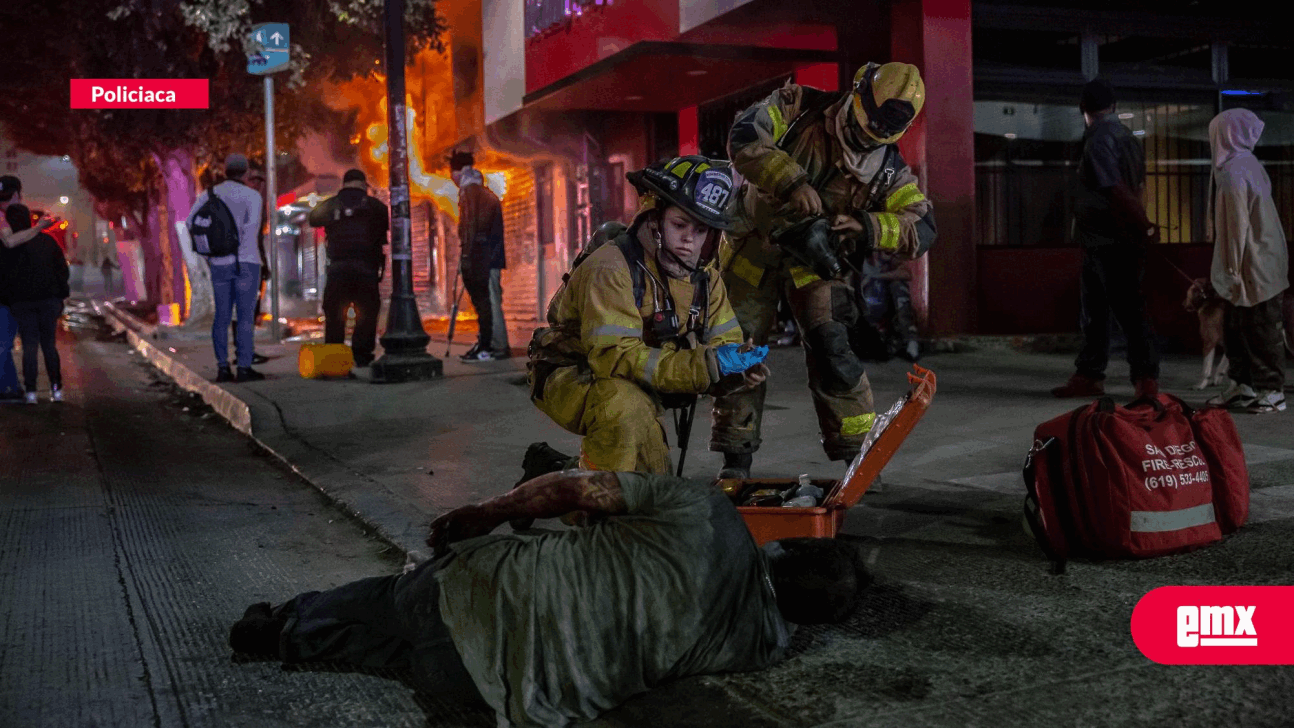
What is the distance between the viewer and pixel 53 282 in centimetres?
1020

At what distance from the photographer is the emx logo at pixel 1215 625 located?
117 inches

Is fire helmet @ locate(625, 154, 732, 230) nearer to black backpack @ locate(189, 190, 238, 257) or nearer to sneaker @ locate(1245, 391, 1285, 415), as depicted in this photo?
sneaker @ locate(1245, 391, 1285, 415)

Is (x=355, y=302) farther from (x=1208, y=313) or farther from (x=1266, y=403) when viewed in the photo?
(x=1266, y=403)

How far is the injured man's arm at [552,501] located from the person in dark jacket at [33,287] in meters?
8.36

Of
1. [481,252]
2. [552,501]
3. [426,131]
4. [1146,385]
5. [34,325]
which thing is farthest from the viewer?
[426,131]

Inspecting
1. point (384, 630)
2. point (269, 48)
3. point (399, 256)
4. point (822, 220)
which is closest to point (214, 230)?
point (399, 256)

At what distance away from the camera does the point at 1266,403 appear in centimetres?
696

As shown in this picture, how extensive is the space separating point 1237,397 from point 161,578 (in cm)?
597

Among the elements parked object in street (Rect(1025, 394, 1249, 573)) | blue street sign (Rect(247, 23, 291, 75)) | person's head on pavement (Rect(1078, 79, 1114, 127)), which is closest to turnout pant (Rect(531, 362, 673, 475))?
parked object in street (Rect(1025, 394, 1249, 573))

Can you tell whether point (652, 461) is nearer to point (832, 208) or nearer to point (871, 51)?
point (832, 208)

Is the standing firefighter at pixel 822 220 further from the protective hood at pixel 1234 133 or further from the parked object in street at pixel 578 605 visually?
the protective hood at pixel 1234 133

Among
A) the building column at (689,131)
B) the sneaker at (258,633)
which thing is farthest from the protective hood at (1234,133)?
the building column at (689,131)

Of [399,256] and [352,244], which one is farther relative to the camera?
[352,244]

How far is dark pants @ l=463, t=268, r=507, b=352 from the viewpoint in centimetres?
1230
